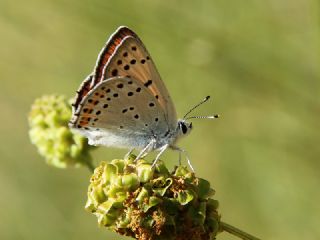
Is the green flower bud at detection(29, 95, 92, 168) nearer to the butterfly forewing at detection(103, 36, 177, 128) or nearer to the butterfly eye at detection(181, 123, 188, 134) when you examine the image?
the butterfly eye at detection(181, 123, 188, 134)

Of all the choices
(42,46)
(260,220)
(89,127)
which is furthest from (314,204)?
(42,46)

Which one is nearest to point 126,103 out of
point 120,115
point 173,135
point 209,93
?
point 120,115

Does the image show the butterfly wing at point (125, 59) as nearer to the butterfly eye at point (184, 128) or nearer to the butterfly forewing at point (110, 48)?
the butterfly forewing at point (110, 48)

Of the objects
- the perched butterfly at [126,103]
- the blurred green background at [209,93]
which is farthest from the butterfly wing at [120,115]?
the blurred green background at [209,93]

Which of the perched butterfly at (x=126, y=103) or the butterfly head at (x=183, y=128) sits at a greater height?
the butterfly head at (x=183, y=128)

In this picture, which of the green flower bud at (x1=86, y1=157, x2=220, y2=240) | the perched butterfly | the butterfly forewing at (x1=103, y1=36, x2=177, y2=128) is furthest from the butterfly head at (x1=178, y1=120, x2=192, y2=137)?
the green flower bud at (x1=86, y1=157, x2=220, y2=240)

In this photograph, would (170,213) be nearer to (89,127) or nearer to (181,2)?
(89,127)
